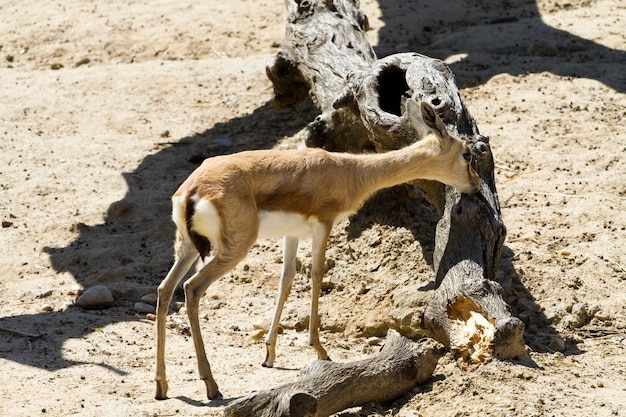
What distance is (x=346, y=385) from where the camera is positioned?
4.94 meters

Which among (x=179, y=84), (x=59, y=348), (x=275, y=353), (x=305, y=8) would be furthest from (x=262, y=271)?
(x=179, y=84)

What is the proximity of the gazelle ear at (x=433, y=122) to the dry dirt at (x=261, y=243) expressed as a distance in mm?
1173

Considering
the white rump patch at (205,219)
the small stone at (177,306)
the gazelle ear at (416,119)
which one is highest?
the gazelle ear at (416,119)

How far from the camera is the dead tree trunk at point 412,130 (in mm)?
5523

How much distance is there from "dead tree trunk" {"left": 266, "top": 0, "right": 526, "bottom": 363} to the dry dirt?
29 cm

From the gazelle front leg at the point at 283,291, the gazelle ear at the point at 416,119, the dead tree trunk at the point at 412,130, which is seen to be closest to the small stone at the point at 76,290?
the gazelle front leg at the point at 283,291

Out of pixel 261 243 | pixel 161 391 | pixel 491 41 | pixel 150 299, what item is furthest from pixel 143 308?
pixel 491 41

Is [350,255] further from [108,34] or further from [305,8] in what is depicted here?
[108,34]

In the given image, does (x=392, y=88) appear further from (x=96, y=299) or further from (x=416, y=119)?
(x=96, y=299)

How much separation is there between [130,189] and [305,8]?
2.53m

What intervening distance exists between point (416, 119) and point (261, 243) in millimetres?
2206

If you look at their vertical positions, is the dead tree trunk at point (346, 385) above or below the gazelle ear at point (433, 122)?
below

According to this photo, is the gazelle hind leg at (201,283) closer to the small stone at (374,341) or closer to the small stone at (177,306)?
the small stone at (374,341)

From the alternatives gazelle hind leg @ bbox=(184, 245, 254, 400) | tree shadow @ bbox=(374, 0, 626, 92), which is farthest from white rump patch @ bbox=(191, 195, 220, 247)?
tree shadow @ bbox=(374, 0, 626, 92)
